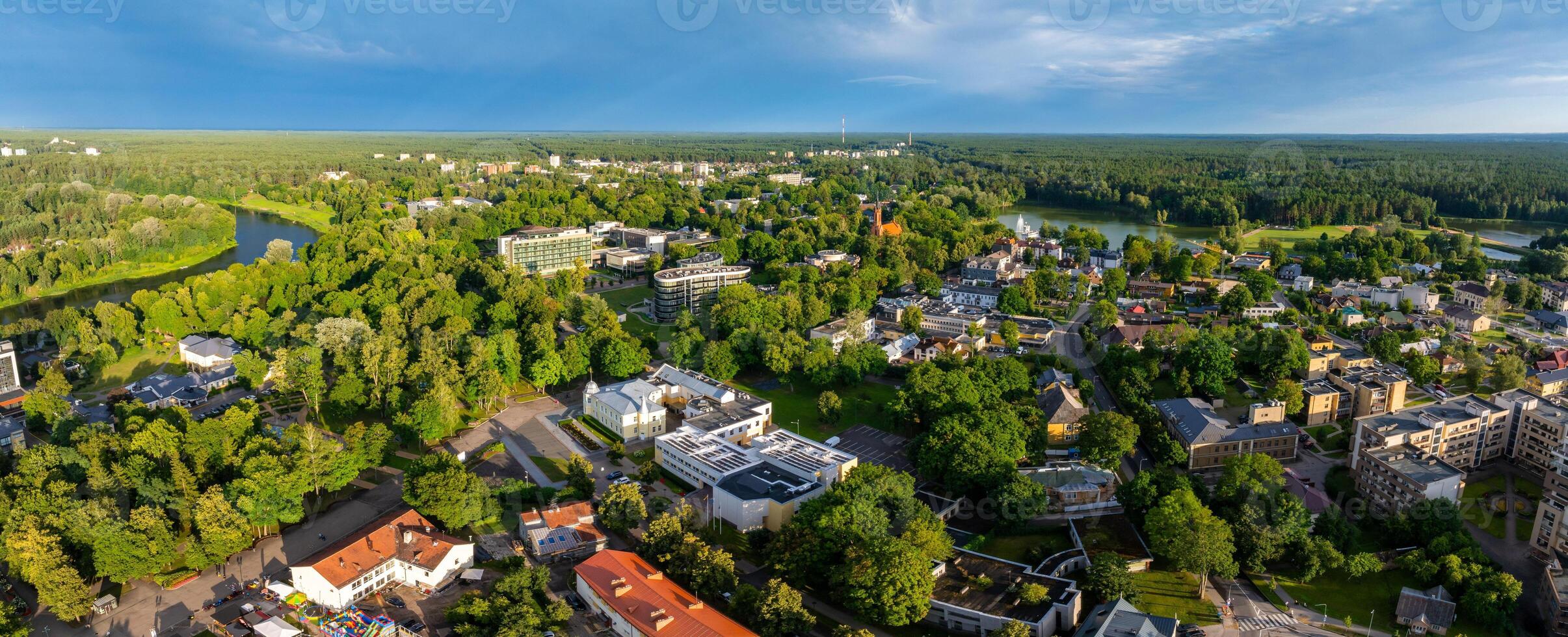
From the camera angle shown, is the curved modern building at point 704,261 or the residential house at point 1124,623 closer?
the residential house at point 1124,623

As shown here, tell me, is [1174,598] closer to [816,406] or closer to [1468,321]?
[816,406]

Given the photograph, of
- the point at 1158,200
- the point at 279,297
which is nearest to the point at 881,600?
the point at 279,297

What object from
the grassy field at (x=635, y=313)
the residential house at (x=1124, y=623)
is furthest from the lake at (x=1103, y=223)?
the residential house at (x=1124, y=623)

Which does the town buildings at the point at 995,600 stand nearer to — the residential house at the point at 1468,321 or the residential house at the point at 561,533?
the residential house at the point at 561,533

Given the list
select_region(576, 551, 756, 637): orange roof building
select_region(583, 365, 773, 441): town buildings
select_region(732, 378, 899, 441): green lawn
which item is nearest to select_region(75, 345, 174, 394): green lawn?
select_region(583, 365, 773, 441): town buildings

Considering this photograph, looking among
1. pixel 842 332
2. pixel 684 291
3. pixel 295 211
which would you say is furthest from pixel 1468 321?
pixel 295 211

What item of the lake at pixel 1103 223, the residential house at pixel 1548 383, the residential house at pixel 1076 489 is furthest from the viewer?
the lake at pixel 1103 223
